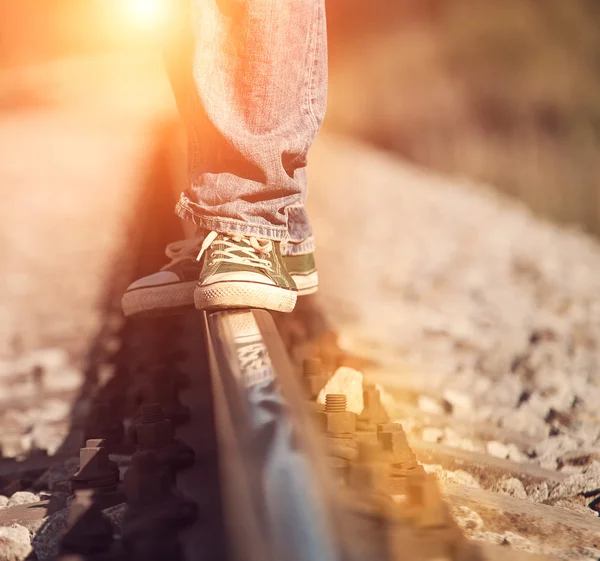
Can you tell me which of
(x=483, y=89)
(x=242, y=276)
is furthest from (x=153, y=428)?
(x=483, y=89)

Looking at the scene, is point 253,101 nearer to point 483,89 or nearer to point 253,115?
point 253,115

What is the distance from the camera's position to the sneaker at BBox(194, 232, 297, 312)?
1564 millimetres

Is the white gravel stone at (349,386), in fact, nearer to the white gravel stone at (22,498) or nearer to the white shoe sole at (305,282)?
the white shoe sole at (305,282)

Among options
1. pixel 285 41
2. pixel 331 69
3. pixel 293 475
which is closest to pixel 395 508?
pixel 293 475

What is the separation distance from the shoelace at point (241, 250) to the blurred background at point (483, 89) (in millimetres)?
3798

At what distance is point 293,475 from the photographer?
43.5 inches

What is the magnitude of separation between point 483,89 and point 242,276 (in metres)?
5.48

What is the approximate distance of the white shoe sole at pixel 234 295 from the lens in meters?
1.56

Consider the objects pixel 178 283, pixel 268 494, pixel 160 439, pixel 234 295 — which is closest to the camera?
pixel 268 494

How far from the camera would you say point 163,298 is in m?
1.93

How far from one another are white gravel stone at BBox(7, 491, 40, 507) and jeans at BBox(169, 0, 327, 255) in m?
0.61

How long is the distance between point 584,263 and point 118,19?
8.95 meters

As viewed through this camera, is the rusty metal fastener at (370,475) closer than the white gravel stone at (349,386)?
Yes

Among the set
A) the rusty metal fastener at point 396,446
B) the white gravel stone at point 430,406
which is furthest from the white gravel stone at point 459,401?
the rusty metal fastener at point 396,446
